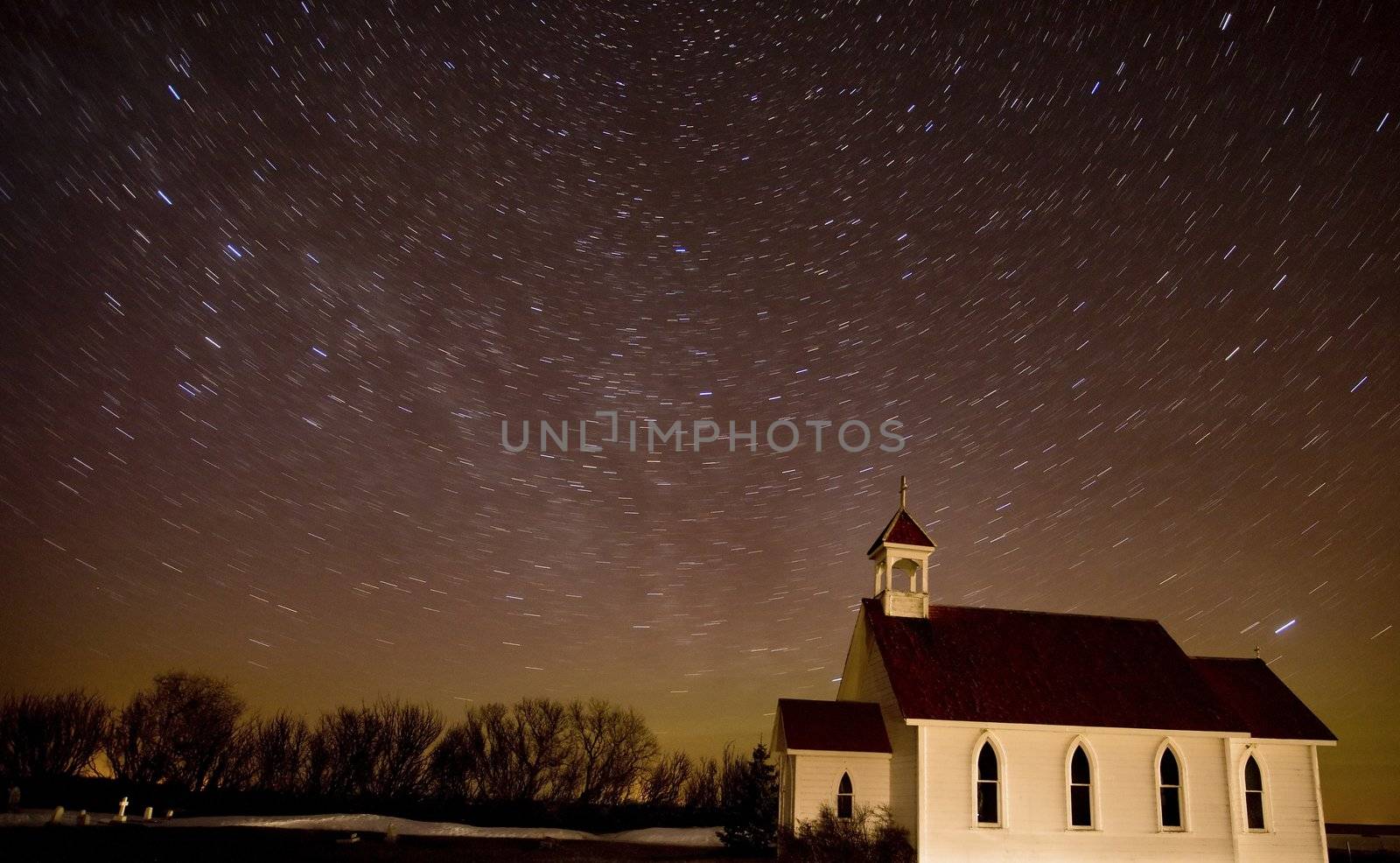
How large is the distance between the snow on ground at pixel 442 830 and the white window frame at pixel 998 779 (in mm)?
13257

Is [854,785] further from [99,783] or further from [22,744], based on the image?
[22,744]

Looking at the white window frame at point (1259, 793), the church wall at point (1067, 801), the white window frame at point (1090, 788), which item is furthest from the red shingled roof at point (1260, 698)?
the white window frame at point (1090, 788)

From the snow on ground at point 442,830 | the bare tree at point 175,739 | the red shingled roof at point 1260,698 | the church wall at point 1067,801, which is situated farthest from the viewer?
the bare tree at point 175,739

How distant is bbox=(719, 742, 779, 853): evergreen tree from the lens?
30.9 metres

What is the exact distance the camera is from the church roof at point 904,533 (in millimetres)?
33844

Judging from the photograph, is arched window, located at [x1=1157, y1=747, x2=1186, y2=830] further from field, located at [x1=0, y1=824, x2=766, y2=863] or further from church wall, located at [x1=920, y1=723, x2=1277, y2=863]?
field, located at [x1=0, y1=824, x2=766, y2=863]

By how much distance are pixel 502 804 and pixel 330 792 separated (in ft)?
43.8

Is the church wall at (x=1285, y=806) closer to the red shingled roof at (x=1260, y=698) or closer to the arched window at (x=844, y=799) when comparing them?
the red shingled roof at (x=1260, y=698)

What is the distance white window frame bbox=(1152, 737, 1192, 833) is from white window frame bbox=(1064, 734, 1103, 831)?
5.92 feet

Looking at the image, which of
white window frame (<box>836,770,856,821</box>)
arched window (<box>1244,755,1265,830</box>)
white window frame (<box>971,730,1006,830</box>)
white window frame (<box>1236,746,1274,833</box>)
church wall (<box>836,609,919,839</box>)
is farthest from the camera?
arched window (<box>1244,755,1265,830</box>)

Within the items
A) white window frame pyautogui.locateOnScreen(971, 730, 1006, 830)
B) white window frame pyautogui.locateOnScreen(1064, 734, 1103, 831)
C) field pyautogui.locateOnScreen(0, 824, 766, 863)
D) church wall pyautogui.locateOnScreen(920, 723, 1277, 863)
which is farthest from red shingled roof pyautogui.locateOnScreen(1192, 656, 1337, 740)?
field pyautogui.locateOnScreen(0, 824, 766, 863)

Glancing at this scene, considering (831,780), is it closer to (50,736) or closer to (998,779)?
(998,779)

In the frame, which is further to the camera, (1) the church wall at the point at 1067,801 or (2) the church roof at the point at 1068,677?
(2) the church roof at the point at 1068,677

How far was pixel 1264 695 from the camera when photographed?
108 feet
